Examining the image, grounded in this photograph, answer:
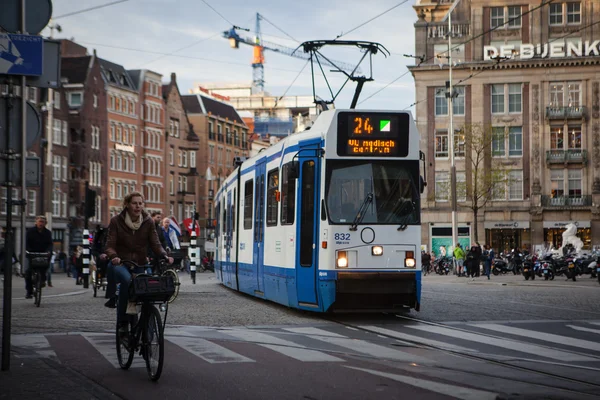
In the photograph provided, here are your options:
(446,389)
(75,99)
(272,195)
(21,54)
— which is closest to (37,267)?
(272,195)

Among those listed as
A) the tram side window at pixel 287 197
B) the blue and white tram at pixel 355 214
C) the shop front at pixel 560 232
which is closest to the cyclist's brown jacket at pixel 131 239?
the blue and white tram at pixel 355 214

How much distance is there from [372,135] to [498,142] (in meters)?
55.4

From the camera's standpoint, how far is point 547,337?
531 inches

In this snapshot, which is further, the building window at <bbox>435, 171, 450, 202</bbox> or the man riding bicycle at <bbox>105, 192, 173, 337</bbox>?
the building window at <bbox>435, 171, 450, 202</bbox>

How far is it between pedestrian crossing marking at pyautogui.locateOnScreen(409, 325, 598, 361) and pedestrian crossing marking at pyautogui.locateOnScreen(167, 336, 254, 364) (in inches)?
131

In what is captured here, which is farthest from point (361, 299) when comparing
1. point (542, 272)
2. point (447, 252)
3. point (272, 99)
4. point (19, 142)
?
point (272, 99)

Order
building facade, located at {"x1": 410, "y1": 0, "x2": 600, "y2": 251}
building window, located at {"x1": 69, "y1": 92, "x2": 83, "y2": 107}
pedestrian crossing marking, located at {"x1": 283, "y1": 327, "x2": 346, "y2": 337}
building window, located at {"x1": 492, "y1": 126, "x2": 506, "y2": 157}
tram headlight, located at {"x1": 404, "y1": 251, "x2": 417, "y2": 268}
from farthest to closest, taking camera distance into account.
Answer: building window, located at {"x1": 69, "y1": 92, "x2": 83, "y2": 107}
building facade, located at {"x1": 410, "y1": 0, "x2": 600, "y2": 251}
building window, located at {"x1": 492, "y1": 126, "x2": 506, "y2": 157}
tram headlight, located at {"x1": 404, "y1": 251, "x2": 417, "y2": 268}
pedestrian crossing marking, located at {"x1": 283, "y1": 327, "x2": 346, "y2": 337}

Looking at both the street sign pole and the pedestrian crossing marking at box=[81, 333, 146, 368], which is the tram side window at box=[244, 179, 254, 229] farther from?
the street sign pole

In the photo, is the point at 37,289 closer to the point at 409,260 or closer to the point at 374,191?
the point at 374,191

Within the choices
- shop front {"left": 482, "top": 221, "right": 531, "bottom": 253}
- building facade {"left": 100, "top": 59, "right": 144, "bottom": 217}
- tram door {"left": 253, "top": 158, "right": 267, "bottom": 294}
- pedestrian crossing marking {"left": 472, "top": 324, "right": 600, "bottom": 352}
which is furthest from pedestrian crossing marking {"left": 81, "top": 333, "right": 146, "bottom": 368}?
building facade {"left": 100, "top": 59, "right": 144, "bottom": 217}

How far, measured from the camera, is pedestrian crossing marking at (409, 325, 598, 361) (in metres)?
11.3

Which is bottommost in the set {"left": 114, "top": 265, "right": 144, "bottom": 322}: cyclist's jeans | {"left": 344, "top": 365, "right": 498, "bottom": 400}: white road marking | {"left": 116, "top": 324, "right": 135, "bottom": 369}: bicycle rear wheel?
{"left": 344, "top": 365, "right": 498, "bottom": 400}: white road marking

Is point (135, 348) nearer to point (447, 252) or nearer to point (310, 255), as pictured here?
point (310, 255)

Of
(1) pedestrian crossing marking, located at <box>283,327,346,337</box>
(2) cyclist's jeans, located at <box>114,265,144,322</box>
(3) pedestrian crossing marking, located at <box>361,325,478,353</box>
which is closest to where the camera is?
(2) cyclist's jeans, located at <box>114,265,144,322</box>
